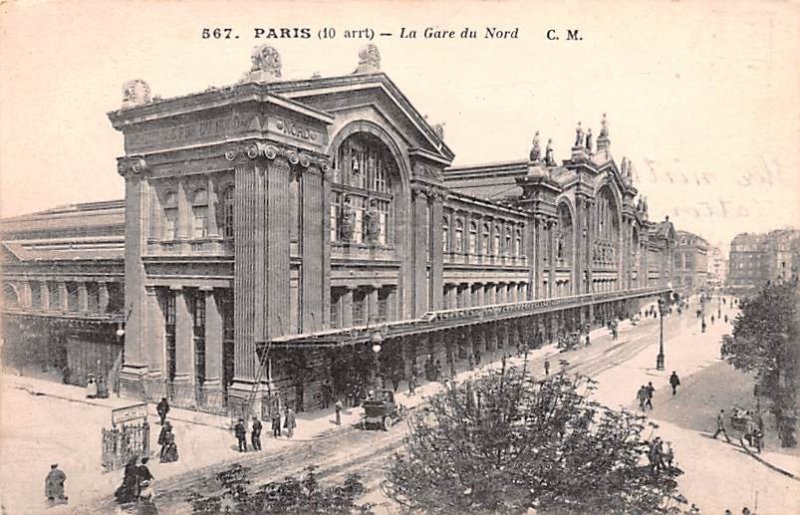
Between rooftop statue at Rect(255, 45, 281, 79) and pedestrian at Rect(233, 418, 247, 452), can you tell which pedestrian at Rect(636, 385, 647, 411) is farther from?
rooftop statue at Rect(255, 45, 281, 79)

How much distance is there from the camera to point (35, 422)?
20.1 m

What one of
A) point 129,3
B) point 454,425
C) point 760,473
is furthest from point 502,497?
point 129,3

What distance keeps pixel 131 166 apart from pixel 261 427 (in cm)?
1305

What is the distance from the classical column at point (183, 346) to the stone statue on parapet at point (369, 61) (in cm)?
1188

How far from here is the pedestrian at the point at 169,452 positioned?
64.0ft

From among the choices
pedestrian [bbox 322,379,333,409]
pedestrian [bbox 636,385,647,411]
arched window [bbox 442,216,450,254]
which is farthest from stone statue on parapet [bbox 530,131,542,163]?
pedestrian [bbox 322,379,333,409]

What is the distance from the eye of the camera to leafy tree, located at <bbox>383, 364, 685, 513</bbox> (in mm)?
11859

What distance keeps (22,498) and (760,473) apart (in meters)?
20.7

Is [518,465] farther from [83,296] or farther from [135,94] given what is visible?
[83,296]

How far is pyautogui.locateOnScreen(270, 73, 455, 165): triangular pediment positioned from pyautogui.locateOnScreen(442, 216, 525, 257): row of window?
6788 millimetres

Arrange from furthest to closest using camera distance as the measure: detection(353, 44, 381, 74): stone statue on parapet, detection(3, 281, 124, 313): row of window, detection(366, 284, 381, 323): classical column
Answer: detection(366, 284, 381, 323): classical column < detection(3, 281, 124, 313): row of window < detection(353, 44, 381, 74): stone statue on parapet

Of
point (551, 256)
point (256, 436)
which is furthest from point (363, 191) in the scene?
point (551, 256)

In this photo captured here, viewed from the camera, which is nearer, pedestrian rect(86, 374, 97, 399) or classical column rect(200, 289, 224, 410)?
classical column rect(200, 289, 224, 410)

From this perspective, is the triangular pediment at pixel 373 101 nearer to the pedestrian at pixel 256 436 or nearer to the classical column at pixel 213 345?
the classical column at pixel 213 345
